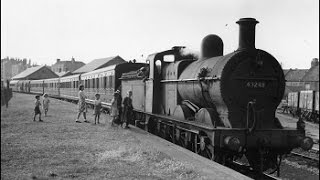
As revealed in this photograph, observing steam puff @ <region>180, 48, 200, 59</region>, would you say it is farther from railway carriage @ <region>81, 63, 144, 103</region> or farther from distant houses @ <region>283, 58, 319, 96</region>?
distant houses @ <region>283, 58, 319, 96</region>

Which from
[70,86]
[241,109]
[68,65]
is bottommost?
[241,109]

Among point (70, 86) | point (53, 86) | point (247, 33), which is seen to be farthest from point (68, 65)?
point (247, 33)

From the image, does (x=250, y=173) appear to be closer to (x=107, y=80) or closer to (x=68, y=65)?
(x=107, y=80)

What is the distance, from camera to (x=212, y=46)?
35.6ft

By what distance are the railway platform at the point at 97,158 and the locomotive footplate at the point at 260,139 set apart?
0.62 meters

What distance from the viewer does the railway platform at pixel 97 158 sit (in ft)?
22.5

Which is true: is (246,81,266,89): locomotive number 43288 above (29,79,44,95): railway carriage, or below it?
above

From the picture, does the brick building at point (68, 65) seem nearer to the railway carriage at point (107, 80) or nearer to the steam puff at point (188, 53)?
the railway carriage at point (107, 80)

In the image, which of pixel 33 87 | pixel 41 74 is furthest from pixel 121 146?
pixel 41 74

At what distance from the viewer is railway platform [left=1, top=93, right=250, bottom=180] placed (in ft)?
22.5

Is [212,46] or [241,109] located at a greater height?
[212,46]

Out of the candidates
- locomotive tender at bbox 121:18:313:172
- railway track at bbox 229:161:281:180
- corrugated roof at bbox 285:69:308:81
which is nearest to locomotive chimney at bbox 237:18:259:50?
locomotive tender at bbox 121:18:313:172

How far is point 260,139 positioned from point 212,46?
3474 mm

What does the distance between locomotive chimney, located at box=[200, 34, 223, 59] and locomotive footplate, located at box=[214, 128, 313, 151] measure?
3.16 metres
